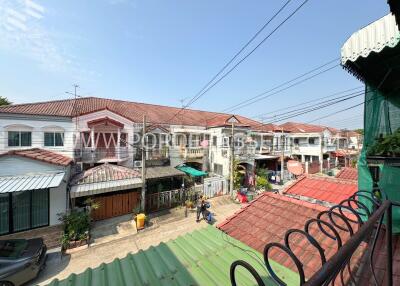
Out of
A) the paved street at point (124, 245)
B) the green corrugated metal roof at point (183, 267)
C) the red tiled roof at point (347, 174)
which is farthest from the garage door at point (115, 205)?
the red tiled roof at point (347, 174)

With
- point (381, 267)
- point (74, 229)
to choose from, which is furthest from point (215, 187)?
point (381, 267)

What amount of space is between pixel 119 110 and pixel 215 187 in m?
12.5

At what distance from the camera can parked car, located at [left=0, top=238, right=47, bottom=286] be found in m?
6.83

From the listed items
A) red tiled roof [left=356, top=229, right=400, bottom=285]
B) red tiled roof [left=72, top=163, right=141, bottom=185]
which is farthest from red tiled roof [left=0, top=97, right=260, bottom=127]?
red tiled roof [left=356, top=229, right=400, bottom=285]

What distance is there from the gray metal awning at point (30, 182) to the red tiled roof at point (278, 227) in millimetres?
9246

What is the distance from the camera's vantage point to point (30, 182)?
384 inches

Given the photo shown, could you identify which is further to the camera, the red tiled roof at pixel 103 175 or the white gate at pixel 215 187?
the white gate at pixel 215 187

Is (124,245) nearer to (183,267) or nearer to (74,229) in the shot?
(74,229)

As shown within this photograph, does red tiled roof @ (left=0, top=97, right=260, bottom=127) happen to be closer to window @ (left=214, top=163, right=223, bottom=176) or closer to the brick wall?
window @ (left=214, top=163, right=223, bottom=176)

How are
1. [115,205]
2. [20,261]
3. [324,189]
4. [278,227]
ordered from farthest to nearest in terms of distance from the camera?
[115,205] → [324,189] → [20,261] → [278,227]

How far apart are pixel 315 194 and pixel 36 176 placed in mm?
14142

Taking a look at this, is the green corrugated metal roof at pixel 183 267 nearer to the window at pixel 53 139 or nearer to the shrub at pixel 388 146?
the shrub at pixel 388 146

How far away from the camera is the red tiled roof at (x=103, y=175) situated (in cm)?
1221

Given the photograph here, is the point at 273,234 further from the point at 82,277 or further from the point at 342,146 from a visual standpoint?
the point at 342,146
